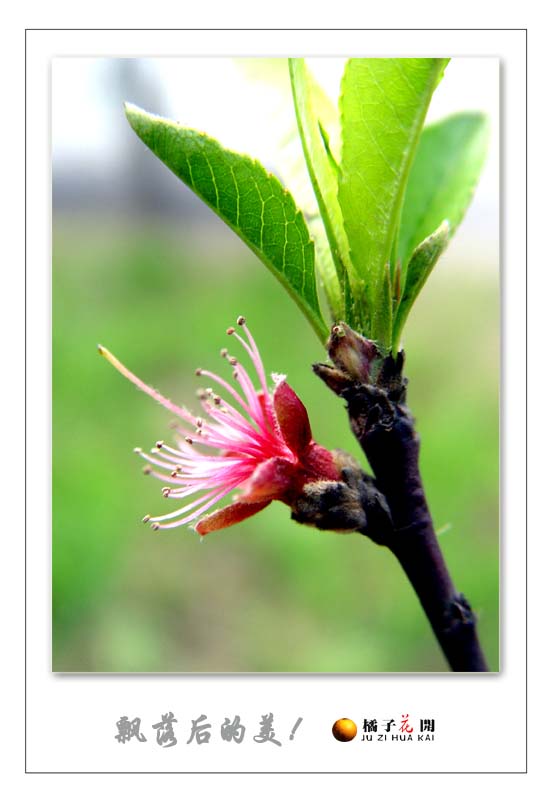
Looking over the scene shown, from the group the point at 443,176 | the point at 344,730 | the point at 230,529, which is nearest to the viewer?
the point at 443,176

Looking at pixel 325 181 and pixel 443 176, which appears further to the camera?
pixel 443 176

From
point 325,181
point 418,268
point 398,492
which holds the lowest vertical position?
point 398,492

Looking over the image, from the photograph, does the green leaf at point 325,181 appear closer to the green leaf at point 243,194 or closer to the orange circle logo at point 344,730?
the green leaf at point 243,194

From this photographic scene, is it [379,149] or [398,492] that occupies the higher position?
[379,149]

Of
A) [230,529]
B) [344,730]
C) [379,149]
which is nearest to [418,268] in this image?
[379,149]

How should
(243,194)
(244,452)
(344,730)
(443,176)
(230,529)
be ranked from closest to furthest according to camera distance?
(243,194)
(244,452)
(443,176)
(344,730)
(230,529)

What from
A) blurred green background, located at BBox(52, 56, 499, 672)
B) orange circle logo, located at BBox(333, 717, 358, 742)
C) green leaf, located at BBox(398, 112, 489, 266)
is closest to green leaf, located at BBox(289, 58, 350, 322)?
green leaf, located at BBox(398, 112, 489, 266)

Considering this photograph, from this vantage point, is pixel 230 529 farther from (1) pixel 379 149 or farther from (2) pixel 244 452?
(1) pixel 379 149
